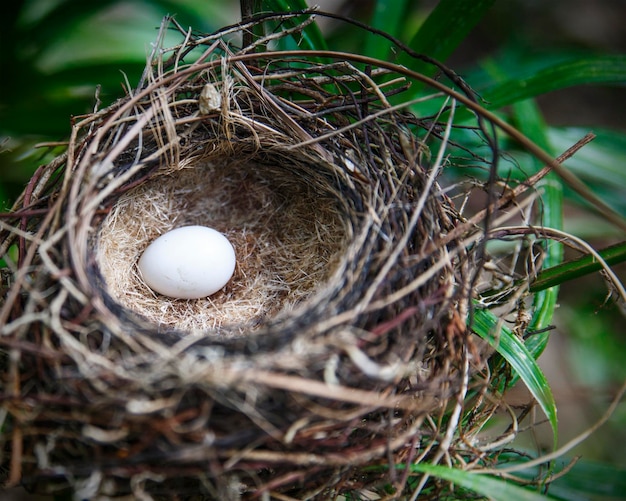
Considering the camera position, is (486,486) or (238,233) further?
(238,233)

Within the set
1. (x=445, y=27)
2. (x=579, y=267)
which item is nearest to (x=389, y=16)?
(x=445, y=27)

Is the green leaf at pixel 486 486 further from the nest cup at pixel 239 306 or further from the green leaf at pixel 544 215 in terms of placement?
the green leaf at pixel 544 215

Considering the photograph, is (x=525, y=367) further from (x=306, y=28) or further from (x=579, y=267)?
(x=306, y=28)

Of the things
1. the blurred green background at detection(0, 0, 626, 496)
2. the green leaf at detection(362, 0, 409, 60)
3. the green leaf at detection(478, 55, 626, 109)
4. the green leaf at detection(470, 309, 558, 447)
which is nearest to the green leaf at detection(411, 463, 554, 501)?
the green leaf at detection(470, 309, 558, 447)

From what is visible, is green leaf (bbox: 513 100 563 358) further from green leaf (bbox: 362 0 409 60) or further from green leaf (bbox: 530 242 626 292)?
green leaf (bbox: 362 0 409 60)

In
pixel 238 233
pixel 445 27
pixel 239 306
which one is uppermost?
pixel 445 27

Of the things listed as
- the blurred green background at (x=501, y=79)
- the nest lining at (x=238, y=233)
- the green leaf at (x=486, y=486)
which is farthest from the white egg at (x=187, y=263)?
the green leaf at (x=486, y=486)

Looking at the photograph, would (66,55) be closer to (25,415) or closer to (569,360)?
(25,415)
